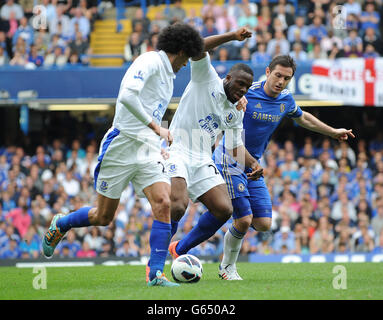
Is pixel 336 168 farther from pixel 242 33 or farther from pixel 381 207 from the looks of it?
pixel 242 33

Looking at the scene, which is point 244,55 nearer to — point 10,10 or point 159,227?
point 10,10

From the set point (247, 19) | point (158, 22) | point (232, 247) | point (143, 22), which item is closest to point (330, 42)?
point (247, 19)

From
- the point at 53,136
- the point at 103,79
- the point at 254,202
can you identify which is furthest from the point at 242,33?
the point at 53,136

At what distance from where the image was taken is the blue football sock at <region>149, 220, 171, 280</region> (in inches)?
266

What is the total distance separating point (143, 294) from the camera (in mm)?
6137

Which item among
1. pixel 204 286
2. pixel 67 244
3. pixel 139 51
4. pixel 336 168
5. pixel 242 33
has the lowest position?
pixel 67 244

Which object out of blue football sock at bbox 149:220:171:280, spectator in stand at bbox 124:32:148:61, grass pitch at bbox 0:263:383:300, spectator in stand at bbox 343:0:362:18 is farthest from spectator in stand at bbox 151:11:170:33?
blue football sock at bbox 149:220:171:280

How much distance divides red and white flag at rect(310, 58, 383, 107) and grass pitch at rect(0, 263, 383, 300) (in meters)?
8.05

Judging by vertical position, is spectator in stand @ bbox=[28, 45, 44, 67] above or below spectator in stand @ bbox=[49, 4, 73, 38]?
below

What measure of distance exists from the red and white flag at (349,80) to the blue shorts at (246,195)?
8.66 metres

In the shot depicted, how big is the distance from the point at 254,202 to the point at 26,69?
1025 centimetres

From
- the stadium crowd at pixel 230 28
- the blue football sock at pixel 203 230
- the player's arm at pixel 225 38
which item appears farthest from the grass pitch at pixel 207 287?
the stadium crowd at pixel 230 28

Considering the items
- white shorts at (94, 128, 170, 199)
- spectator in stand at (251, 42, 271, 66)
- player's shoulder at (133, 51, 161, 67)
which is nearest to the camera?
player's shoulder at (133, 51, 161, 67)

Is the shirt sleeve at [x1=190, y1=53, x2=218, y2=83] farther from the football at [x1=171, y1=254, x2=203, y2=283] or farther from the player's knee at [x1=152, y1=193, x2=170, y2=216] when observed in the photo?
the football at [x1=171, y1=254, x2=203, y2=283]
